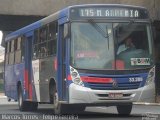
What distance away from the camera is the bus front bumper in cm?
1530

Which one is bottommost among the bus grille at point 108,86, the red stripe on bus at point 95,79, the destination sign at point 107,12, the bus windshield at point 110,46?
the bus grille at point 108,86

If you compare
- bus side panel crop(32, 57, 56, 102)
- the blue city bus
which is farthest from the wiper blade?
bus side panel crop(32, 57, 56, 102)

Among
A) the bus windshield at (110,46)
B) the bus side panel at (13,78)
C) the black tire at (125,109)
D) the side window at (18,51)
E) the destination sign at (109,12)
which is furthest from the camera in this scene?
the side window at (18,51)

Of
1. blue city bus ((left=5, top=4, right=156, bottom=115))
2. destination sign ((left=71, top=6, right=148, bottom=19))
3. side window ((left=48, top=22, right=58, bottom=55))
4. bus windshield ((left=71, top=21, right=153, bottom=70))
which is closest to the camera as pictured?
blue city bus ((left=5, top=4, right=156, bottom=115))

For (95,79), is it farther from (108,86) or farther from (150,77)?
(150,77)

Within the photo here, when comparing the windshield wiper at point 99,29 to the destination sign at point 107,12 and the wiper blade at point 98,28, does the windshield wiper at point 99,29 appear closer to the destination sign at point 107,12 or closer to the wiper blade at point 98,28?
the wiper blade at point 98,28

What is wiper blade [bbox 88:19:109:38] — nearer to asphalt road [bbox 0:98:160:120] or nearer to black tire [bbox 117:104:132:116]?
asphalt road [bbox 0:98:160:120]

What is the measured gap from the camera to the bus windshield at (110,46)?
15508mm

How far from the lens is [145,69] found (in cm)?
1568

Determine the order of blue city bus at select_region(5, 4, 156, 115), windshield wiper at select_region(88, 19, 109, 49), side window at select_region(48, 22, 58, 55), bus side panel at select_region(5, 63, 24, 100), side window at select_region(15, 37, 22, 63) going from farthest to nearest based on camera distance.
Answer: side window at select_region(15, 37, 22, 63)
bus side panel at select_region(5, 63, 24, 100)
side window at select_region(48, 22, 58, 55)
windshield wiper at select_region(88, 19, 109, 49)
blue city bus at select_region(5, 4, 156, 115)

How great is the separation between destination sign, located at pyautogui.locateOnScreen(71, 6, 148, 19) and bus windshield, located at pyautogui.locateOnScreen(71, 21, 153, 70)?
24cm

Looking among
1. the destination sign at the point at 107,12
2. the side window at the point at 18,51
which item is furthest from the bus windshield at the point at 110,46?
the side window at the point at 18,51

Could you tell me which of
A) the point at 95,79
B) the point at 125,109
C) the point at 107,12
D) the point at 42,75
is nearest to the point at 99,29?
the point at 107,12

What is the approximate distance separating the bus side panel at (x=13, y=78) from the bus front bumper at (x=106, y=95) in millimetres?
6274
